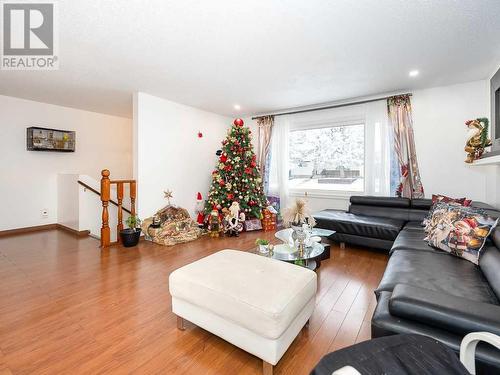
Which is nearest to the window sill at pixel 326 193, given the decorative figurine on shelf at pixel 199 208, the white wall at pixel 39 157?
the decorative figurine on shelf at pixel 199 208

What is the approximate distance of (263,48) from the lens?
2.47 m

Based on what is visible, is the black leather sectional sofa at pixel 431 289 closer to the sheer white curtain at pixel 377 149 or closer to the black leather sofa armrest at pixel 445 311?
the black leather sofa armrest at pixel 445 311

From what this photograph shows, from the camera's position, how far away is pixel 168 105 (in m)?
4.29

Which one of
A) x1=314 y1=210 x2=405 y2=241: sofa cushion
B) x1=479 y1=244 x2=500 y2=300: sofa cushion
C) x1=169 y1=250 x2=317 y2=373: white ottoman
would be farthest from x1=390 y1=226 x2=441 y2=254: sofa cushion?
x1=169 y1=250 x2=317 y2=373: white ottoman

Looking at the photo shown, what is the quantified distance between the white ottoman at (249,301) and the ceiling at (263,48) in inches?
77.2

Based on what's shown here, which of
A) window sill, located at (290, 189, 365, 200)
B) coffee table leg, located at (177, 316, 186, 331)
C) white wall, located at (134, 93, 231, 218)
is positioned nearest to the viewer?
coffee table leg, located at (177, 316, 186, 331)

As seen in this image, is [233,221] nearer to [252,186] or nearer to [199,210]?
[252,186]

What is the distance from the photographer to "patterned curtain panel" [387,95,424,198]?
3.77 metres

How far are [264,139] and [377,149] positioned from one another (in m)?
2.23

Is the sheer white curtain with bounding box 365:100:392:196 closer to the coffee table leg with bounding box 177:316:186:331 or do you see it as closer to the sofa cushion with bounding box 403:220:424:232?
the sofa cushion with bounding box 403:220:424:232

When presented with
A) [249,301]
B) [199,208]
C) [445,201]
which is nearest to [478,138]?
[445,201]

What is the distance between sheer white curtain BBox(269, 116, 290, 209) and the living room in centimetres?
5

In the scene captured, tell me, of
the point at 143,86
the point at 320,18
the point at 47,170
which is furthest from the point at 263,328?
the point at 47,170

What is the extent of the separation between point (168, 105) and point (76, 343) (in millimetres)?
3681
